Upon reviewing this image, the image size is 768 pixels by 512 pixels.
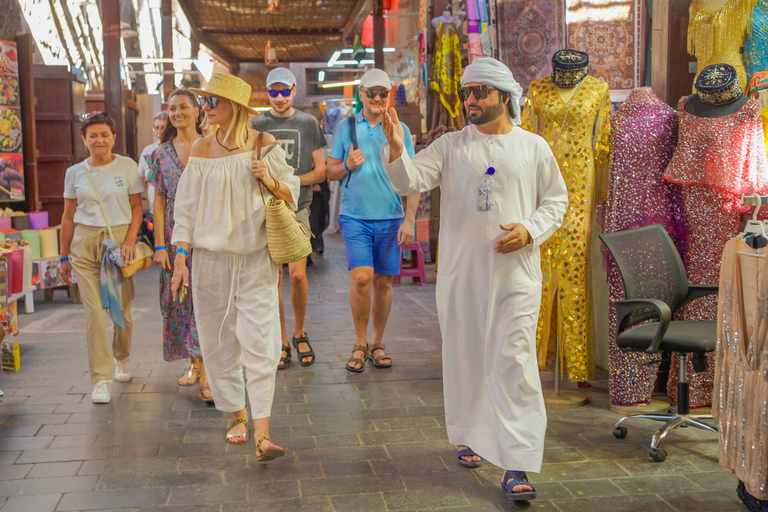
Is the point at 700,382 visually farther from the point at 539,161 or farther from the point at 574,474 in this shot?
the point at 539,161

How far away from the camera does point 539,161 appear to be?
11.4 feet

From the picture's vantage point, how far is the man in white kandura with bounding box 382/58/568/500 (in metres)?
3.31

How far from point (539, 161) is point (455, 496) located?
1.52 m

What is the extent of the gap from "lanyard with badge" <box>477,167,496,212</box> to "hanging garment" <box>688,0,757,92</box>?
2.19 metres

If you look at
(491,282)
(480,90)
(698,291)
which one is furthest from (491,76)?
(698,291)

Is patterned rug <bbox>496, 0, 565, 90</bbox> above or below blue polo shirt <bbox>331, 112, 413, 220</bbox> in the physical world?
above

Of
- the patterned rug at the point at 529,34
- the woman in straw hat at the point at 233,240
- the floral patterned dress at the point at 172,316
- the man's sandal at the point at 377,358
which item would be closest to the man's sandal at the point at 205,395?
the floral patterned dress at the point at 172,316

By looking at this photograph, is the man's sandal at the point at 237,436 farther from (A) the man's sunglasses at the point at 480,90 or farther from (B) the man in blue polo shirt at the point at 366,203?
(A) the man's sunglasses at the point at 480,90

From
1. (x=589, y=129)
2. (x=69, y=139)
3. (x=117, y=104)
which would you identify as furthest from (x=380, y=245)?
(x=117, y=104)

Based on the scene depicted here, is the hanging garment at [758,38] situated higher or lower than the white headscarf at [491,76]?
higher

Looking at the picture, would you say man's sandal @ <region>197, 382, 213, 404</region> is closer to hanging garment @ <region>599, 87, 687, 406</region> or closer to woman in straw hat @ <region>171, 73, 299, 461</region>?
woman in straw hat @ <region>171, 73, 299, 461</region>

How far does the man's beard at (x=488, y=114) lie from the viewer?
341 cm

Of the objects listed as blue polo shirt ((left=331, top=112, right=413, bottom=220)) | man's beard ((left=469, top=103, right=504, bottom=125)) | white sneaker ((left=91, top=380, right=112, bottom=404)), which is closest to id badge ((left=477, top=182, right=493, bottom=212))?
man's beard ((left=469, top=103, right=504, bottom=125))

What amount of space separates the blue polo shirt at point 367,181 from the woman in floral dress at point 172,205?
1.06 m
